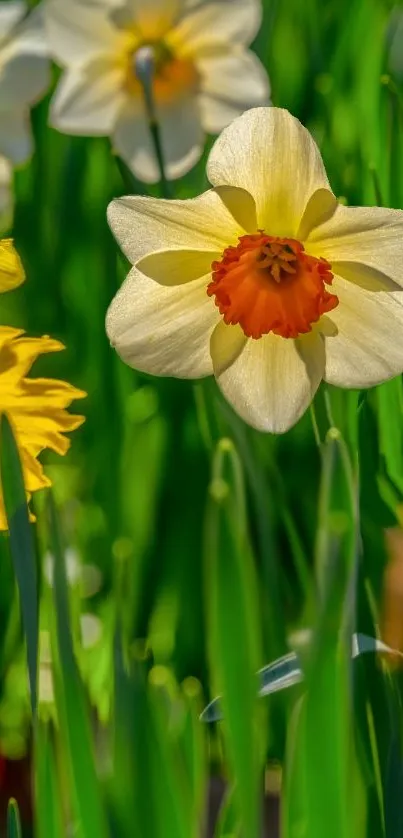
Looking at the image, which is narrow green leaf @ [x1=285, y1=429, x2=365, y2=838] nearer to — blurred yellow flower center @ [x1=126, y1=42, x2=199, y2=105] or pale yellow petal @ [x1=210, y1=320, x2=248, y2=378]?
pale yellow petal @ [x1=210, y1=320, x2=248, y2=378]

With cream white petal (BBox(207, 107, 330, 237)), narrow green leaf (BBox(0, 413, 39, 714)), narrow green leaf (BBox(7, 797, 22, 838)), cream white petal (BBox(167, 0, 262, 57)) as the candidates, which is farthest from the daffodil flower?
narrow green leaf (BBox(7, 797, 22, 838))

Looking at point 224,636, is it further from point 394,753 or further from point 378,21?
point 378,21

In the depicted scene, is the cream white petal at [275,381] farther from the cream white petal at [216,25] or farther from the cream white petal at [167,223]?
the cream white petal at [216,25]

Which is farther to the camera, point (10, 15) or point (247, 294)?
point (10, 15)

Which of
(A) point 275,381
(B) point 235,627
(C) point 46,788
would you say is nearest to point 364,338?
(A) point 275,381

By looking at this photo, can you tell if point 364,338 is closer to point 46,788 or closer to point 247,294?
point 247,294

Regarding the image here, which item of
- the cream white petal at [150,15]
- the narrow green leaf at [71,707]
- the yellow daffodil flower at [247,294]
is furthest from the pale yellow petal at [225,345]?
the cream white petal at [150,15]
